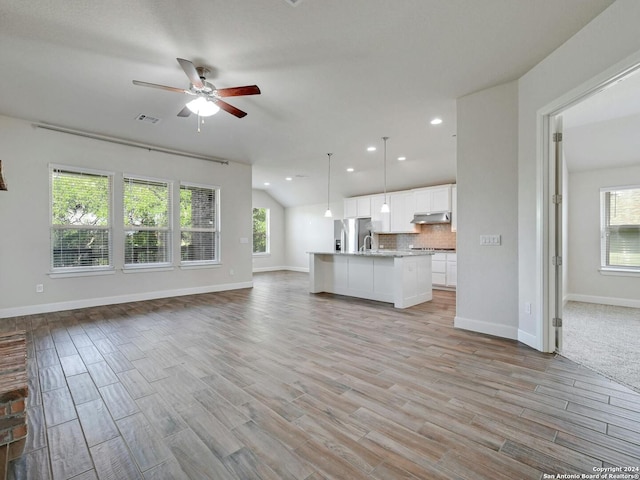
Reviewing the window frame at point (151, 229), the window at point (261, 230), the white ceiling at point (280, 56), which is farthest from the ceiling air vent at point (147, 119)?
the window at point (261, 230)

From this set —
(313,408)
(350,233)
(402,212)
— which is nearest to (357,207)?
(350,233)

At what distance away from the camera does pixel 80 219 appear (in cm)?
503

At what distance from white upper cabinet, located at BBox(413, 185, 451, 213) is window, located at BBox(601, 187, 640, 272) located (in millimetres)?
2790

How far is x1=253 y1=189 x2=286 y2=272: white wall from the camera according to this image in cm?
1098

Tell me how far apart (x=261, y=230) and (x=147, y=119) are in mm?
6870

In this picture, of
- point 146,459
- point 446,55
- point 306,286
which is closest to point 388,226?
point 306,286

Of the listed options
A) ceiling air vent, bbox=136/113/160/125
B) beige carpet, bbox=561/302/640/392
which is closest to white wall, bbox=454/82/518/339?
beige carpet, bbox=561/302/640/392

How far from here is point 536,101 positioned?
3096 mm

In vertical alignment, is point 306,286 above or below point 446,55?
below

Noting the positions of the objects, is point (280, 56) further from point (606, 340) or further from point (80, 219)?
point (606, 340)

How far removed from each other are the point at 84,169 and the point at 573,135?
817 cm

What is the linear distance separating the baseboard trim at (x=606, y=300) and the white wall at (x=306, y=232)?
6.36m

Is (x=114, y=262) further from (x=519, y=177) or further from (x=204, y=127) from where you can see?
(x=519, y=177)

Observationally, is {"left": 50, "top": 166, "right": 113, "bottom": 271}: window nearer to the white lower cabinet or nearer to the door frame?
the door frame
